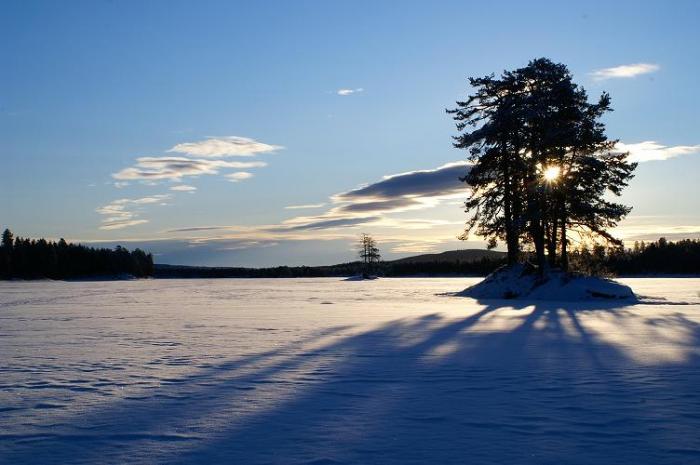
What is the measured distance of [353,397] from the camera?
23.8 ft

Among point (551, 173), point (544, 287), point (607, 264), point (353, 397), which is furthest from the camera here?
point (607, 264)

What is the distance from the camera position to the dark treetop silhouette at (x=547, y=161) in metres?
31.5

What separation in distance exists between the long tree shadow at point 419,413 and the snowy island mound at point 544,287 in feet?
63.3

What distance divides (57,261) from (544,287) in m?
108

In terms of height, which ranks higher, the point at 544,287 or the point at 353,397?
the point at 544,287

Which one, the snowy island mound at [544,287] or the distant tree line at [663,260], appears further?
the distant tree line at [663,260]

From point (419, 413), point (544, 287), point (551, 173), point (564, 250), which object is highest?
point (551, 173)

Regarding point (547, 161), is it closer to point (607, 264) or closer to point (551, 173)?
point (551, 173)

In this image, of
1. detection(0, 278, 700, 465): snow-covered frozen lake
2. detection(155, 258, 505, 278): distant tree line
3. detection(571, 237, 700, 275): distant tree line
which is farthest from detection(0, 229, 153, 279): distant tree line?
detection(0, 278, 700, 465): snow-covered frozen lake

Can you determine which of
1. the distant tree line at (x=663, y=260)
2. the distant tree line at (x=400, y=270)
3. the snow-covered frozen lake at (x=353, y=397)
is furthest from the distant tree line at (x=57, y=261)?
the snow-covered frozen lake at (x=353, y=397)

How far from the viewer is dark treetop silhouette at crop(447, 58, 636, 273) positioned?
103 feet

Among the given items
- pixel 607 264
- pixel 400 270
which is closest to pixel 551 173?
pixel 607 264

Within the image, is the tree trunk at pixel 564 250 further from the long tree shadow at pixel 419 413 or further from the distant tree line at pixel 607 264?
the long tree shadow at pixel 419 413

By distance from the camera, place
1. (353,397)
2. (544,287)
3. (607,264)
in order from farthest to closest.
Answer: (607,264)
(544,287)
(353,397)
